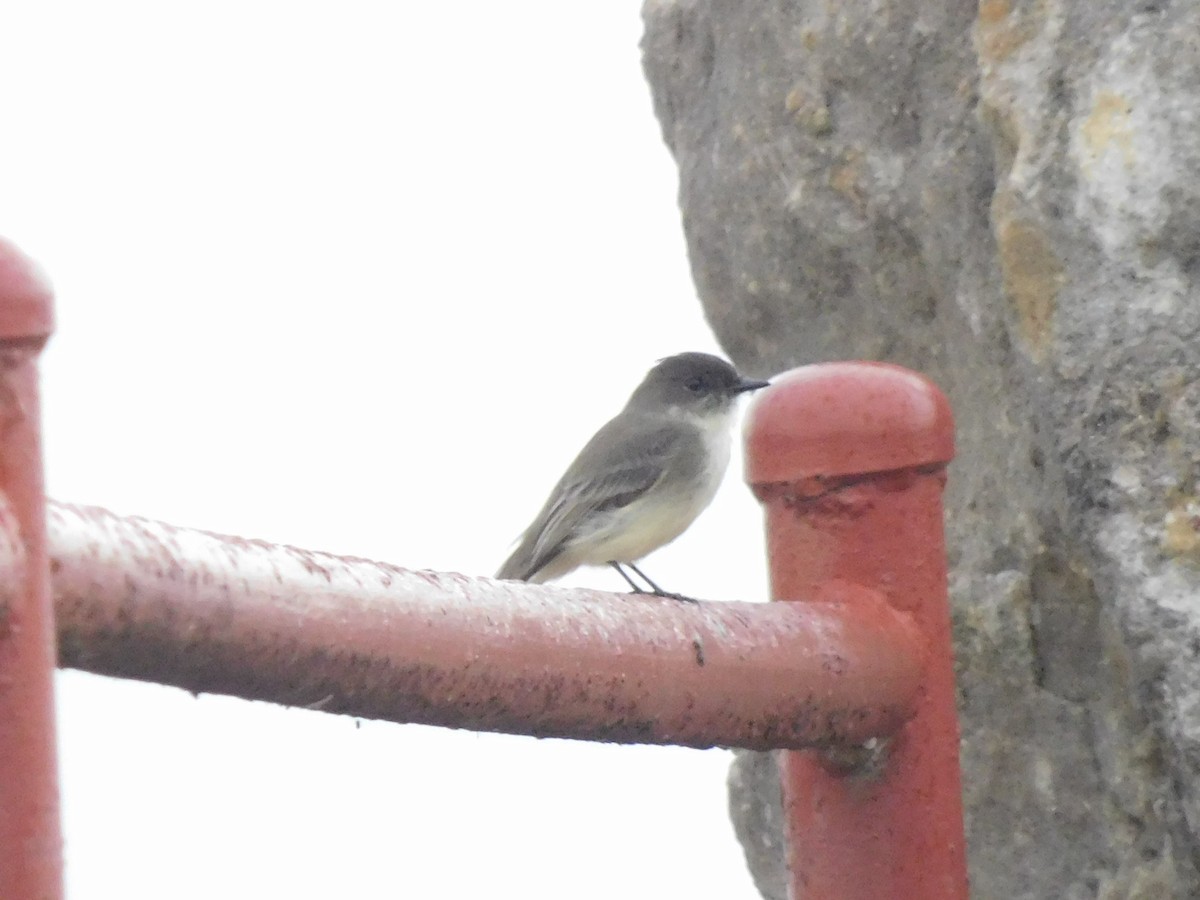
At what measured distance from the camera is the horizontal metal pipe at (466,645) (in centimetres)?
184

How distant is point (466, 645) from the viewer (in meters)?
2.21

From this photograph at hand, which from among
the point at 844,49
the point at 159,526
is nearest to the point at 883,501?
the point at 844,49

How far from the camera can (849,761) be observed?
278cm

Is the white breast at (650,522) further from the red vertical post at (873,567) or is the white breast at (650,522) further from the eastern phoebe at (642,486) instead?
the red vertical post at (873,567)

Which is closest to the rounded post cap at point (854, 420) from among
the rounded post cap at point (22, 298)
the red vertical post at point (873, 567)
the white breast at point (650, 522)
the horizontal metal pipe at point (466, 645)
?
the red vertical post at point (873, 567)

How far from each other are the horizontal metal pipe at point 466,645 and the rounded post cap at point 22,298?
6.2 inches

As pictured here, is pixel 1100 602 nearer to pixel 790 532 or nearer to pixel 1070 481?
pixel 1070 481

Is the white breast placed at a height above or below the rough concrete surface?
below

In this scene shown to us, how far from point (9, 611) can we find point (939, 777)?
1.44 metres

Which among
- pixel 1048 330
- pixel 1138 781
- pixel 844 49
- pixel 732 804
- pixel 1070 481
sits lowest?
pixel 732 804

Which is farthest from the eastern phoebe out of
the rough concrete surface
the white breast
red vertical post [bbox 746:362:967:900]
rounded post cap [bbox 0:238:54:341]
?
rounded post cap [bbox 0:238:54:341]

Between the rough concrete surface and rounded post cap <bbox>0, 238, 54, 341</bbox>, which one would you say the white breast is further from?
rounded post cap <bbox>0, 238, 54, 341</bbox>

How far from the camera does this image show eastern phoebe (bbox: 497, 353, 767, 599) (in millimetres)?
5996

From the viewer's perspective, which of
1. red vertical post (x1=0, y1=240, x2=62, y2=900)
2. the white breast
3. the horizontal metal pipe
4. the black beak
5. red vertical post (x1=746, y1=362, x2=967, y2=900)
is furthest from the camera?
the white breast
